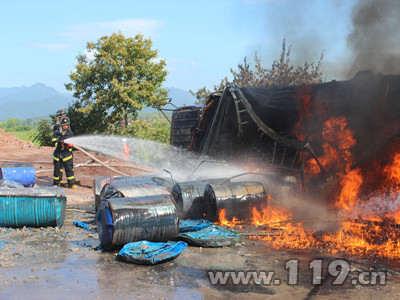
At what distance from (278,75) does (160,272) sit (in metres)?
16.2

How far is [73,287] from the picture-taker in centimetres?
418

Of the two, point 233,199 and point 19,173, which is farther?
point 19,173

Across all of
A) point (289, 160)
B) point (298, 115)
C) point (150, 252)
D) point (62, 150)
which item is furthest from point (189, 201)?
point (62, 150)

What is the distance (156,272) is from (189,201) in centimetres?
279

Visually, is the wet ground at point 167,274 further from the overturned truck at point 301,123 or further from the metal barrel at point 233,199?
the overturned truck at point 301,123

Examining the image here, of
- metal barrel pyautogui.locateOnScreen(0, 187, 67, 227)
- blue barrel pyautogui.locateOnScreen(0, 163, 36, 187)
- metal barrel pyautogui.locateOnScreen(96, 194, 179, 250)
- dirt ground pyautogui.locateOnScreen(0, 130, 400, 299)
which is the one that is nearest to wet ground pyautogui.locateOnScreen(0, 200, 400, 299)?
dirt ground pyautogui.locateOnScreen(0, 130, 400, 299)

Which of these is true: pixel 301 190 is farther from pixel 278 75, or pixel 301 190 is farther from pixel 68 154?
pixel 278 75

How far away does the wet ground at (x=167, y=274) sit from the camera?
404cm

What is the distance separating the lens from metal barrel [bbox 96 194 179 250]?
212 inches

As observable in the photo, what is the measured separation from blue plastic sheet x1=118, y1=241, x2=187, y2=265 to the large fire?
1541 millimetres

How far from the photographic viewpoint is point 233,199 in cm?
712

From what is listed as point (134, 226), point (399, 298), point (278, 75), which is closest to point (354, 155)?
point (399, 298)

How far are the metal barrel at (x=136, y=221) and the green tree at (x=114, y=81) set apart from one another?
15.5 metres

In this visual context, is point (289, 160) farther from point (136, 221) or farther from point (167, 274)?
point (167, 274)
